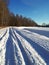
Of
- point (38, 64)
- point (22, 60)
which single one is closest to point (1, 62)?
point (22, 60)

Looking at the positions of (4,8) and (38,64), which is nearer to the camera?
(38,64)

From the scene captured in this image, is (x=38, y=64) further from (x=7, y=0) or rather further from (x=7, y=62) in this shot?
(x=7, y=0)

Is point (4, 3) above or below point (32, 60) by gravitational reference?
above

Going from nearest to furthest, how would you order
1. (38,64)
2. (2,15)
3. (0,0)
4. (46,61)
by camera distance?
(38,64) < (46,61) < (0,0) < (2,15)

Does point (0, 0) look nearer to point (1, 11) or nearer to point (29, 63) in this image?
point (1, 11)

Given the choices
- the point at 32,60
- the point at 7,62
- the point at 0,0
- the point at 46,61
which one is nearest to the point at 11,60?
the point at 7,62

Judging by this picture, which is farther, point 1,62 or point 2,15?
point 2,15

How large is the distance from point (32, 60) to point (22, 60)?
33 cm

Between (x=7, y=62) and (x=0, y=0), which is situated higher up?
(x=0, y=0)

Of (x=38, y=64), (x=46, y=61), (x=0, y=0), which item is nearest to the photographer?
(x=38, y=64)

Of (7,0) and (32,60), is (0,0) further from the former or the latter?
(32,60)

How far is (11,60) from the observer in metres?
5.73

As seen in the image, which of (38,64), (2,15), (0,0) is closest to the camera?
(38,64)

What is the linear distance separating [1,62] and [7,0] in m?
52.8
